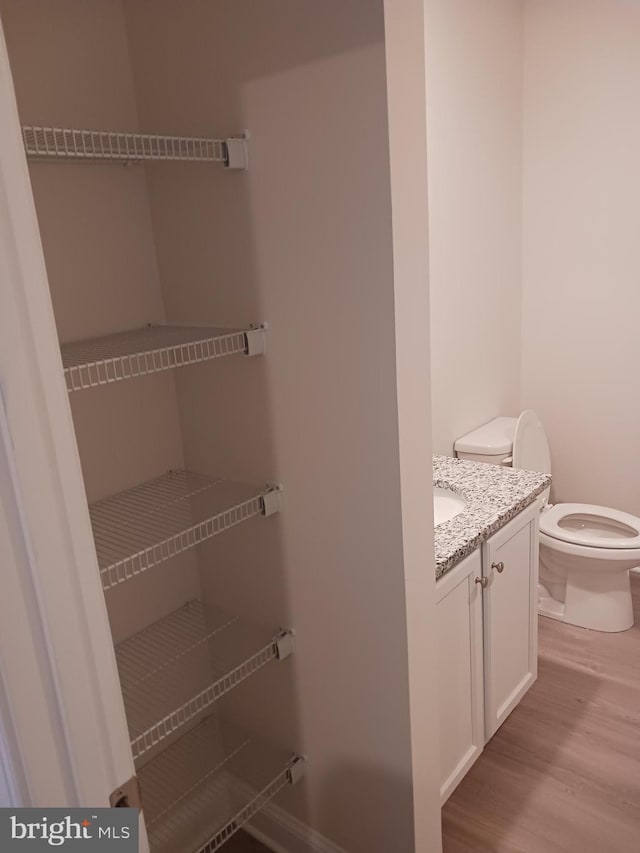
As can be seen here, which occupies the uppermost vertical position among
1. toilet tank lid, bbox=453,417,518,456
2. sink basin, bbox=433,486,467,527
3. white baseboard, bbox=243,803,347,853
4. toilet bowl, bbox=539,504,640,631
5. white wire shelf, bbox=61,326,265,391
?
white wire shelf, bbox=61,326,265,391

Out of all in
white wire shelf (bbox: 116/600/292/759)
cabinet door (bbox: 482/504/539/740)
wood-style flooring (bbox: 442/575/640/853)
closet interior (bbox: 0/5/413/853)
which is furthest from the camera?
cabinet door (bbox: 482/504/539/740)

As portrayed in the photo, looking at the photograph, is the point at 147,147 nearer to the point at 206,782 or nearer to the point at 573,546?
the point at 206,782

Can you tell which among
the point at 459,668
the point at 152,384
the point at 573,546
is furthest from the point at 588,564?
the point at 152,384

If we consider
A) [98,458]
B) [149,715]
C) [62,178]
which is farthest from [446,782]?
[62,178]

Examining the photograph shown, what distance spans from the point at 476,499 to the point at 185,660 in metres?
1.06

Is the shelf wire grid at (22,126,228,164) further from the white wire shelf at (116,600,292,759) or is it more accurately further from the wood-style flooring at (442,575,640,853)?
the wood-style flooring at (442,575,640,853)

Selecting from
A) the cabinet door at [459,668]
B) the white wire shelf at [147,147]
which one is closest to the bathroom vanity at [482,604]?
the cabinet door at [459,668]

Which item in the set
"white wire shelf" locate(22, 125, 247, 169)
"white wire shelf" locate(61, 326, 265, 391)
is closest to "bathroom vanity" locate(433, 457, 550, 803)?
"white wire shelf" locate(61, 326, 265, 391)

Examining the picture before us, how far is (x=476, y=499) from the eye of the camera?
223 cm

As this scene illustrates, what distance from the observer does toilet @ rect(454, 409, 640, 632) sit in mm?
2801

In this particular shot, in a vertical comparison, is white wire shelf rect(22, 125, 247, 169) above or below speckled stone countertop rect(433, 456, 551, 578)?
above

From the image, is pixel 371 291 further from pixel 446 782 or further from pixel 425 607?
pixel 446 782

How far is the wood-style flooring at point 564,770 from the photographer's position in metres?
1.99

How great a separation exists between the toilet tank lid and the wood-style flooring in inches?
35.5
